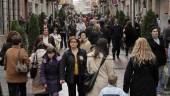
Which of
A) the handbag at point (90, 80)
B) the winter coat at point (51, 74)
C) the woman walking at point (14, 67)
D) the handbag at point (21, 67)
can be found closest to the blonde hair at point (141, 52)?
the handbag at point (90, 80)

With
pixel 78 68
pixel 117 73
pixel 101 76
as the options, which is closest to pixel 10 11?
pixel 117 73

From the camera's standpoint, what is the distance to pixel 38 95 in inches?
439

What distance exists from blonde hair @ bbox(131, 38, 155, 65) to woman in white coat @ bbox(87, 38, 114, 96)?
0.99 m

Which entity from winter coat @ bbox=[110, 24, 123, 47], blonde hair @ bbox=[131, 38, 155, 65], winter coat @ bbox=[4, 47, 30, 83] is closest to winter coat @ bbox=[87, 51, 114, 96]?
blonde hair @ bbox=[131, 38, 155, 65]

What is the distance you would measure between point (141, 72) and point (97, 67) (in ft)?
3.98

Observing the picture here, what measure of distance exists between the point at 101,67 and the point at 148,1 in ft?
105

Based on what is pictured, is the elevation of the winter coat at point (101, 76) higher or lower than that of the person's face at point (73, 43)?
lower

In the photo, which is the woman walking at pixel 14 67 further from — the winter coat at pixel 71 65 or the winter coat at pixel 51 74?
the winter coat at pixel 71 65

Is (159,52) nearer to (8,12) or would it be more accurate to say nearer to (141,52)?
(141,52)

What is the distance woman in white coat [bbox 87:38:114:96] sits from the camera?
958 cm

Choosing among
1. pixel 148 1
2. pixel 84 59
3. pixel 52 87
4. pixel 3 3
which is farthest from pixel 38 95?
pixel 148 1

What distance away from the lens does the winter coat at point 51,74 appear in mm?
10695

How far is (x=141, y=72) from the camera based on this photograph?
875cm

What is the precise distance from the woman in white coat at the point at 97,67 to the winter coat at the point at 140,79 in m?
0.84
